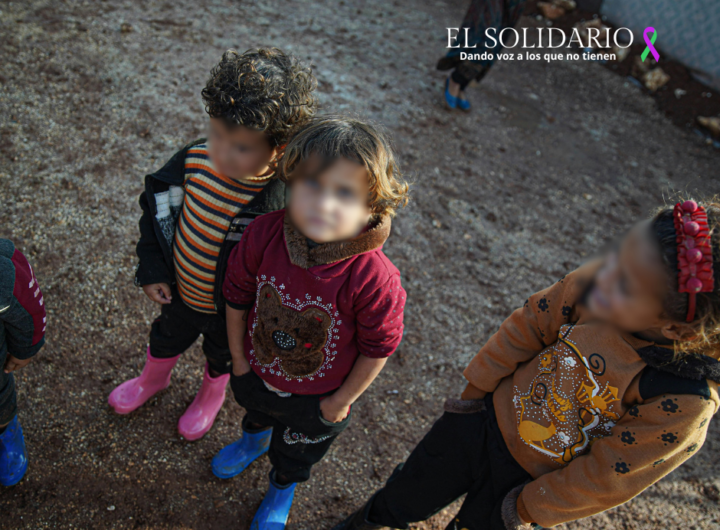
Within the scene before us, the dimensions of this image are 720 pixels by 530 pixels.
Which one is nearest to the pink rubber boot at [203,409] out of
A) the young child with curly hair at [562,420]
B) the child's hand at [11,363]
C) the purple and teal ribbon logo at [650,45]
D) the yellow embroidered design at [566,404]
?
the child's hand at [11,363]

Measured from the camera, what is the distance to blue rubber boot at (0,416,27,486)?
1819 mm

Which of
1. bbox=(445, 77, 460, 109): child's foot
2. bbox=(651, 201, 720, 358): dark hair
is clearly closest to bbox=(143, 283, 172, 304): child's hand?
bbox=(651, 201, 720, 358): dark hair

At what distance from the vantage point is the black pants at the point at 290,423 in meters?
1.57

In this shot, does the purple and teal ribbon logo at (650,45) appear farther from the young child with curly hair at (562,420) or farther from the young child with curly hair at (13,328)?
the young child with curly hair at (13,328)

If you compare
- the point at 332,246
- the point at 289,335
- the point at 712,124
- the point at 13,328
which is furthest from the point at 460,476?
the point at 712,124

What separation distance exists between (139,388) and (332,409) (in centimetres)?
115

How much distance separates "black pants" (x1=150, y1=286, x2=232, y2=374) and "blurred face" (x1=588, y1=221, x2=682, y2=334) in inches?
65.3

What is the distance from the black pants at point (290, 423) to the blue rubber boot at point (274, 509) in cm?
15

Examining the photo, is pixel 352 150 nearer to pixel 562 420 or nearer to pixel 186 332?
pixel 562 420

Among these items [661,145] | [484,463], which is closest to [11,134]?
A: [484,463]

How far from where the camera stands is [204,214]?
1.58m

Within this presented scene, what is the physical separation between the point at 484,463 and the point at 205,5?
5.72m

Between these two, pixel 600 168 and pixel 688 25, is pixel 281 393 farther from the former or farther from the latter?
pixel 688 25

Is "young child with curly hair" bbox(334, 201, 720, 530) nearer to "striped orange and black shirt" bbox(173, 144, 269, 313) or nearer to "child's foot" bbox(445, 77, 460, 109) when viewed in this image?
"striped orange and black shirt" bbox(173, 144, 269, 313)
